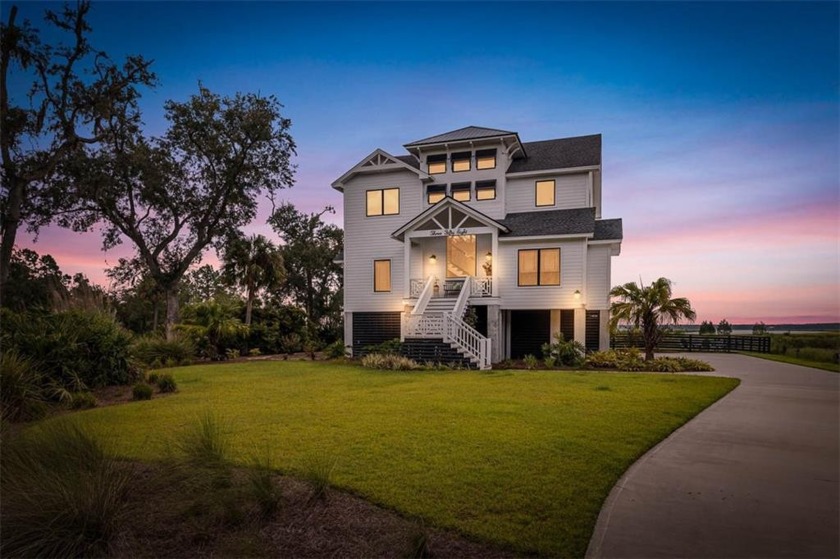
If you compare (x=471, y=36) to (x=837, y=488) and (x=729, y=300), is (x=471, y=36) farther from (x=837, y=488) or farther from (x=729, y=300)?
(x=729, y=300)

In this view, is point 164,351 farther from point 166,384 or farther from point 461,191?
point 461,191

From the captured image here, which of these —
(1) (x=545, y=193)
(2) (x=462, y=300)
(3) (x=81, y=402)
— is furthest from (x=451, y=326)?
(3) (x=81, y=402)

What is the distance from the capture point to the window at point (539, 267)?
19578 mm

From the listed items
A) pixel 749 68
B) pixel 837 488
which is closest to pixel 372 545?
pixel 837 488

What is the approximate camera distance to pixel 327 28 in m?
9.34

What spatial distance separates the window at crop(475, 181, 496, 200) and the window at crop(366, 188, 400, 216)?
405cm

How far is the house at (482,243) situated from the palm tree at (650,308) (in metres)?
2.15

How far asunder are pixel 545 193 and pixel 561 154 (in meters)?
2.38

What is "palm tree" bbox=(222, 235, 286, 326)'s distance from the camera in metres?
28.0

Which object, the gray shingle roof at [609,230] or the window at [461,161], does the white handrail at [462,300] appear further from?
the window at [461,161]

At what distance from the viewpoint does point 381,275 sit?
22266 mm

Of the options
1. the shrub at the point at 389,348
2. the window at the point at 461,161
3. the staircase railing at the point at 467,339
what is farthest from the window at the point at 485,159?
the shrub at the point at 389,348

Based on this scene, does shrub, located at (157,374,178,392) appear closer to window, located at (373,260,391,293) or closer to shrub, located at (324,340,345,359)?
shrub, located at (324,340,345,359)

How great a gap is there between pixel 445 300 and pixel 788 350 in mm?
18431
